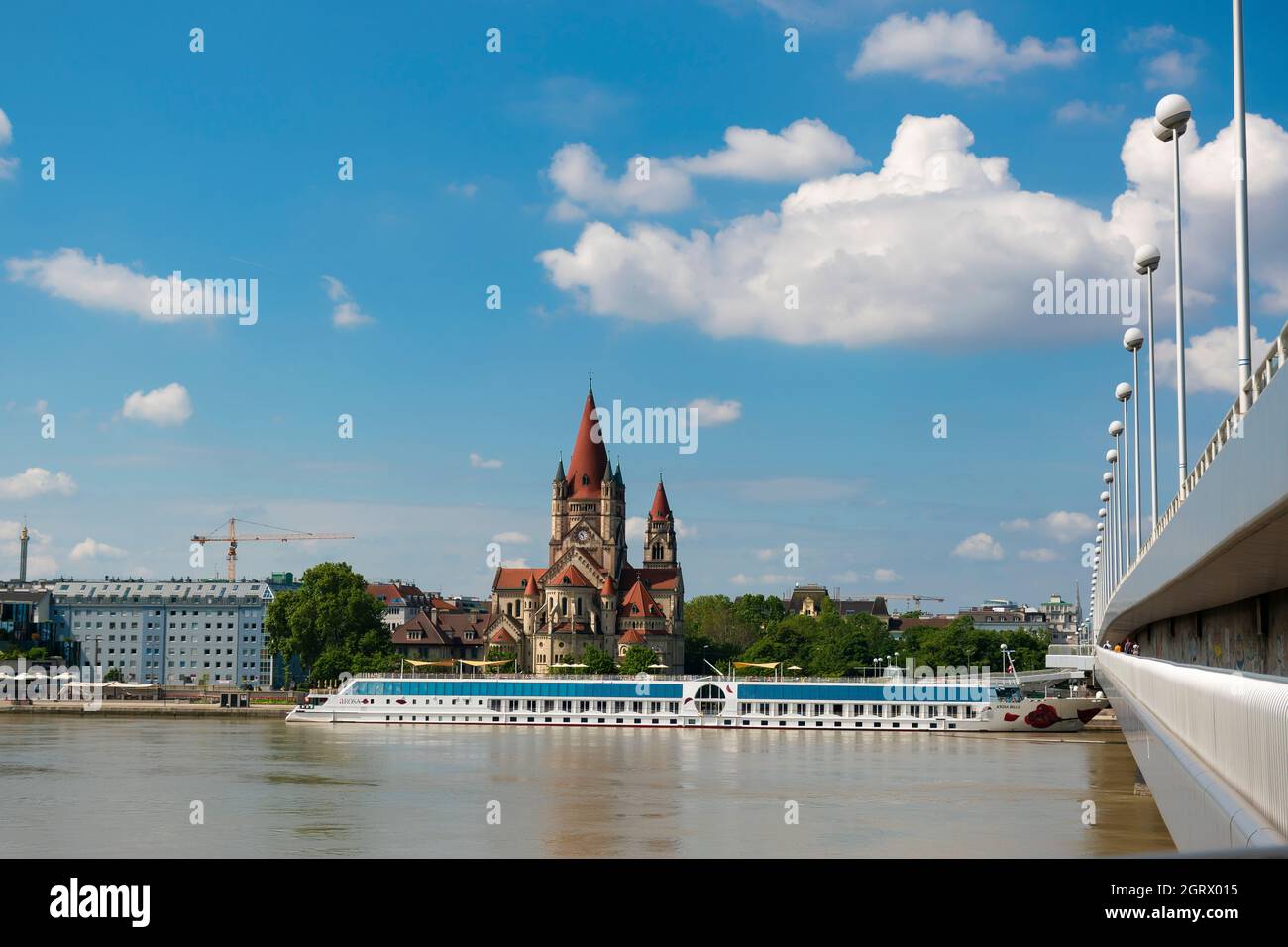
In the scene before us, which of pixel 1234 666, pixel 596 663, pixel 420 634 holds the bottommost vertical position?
pixel 596 663

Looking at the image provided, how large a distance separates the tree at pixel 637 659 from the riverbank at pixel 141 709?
30304mm

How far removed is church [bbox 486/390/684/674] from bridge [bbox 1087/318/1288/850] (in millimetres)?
106129

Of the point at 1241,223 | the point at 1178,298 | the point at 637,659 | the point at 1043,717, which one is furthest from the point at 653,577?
the point at 1241,223

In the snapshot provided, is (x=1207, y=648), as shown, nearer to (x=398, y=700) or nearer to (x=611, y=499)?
(x=398, y=700)

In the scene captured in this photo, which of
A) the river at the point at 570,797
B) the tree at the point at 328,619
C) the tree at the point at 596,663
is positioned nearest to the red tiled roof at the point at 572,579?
the tree at the point at 596,663

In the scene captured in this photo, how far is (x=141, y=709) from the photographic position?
318ft

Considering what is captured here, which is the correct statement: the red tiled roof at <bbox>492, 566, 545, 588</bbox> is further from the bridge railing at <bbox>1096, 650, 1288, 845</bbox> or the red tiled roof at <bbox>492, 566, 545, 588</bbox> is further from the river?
the bridge railing at <bbox>1096, 650, 1288, 845</bbox>

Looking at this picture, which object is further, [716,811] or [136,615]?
[136,615]

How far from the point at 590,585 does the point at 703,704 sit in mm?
53992

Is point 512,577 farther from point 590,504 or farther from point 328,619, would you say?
point 328,619

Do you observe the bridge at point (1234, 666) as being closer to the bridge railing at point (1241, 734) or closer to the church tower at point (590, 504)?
the bridge railing at point (1241, 734)

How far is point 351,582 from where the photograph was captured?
4552 inches
